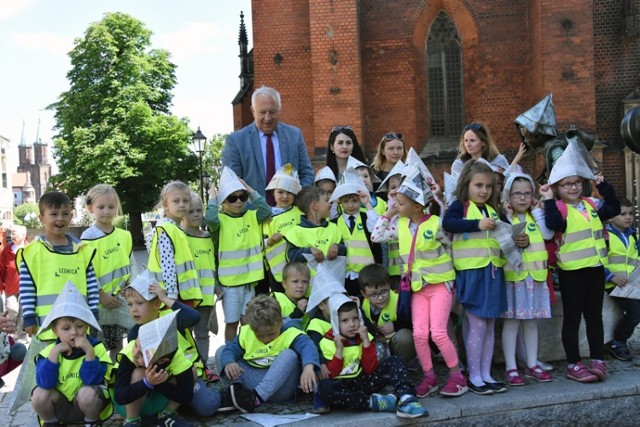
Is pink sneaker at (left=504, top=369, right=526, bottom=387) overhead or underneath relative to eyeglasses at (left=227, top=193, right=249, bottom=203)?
underneath

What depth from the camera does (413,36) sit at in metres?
16.9

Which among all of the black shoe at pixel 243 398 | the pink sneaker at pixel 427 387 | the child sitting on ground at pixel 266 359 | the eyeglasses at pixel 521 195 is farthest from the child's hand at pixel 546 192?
the black shoe at pixel 243 398

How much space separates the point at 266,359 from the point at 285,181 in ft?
5.80

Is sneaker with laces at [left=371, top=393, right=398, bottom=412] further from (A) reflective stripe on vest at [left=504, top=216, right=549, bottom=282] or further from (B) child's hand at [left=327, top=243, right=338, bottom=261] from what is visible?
(A) reflective stripe on vest at [left=504, top=216, right=549, bottom=282]

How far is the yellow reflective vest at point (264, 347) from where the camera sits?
5.13 m

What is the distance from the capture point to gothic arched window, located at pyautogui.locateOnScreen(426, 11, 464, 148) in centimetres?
1753

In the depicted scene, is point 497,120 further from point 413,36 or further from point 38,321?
point 38,321

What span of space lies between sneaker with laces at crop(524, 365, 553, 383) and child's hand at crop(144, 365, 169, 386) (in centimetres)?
318

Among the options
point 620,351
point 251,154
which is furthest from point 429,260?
point 620,351

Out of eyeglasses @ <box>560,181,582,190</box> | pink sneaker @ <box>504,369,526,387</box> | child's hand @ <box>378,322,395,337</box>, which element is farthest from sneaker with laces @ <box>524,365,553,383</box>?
eyeglasses @ <box>560,181,582,190</box>

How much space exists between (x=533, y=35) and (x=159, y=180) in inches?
980

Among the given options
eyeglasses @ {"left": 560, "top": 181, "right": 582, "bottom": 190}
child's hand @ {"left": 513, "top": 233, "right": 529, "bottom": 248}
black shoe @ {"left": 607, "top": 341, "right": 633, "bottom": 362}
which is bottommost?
black shoe @ {"left": 607, "top": 341, "right": 633, "bottom": 362}

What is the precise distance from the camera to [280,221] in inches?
240

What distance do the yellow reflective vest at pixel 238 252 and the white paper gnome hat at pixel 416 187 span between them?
1.52 meters
